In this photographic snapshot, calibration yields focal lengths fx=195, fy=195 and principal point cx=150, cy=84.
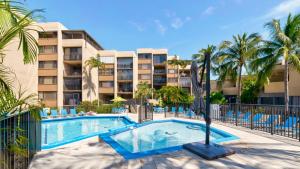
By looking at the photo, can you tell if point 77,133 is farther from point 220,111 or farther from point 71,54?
point 71,54

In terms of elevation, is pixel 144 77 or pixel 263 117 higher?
pixel 144 77

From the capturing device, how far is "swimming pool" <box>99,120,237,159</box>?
9672 millimetres

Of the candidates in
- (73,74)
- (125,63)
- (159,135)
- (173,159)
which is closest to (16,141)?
(173,159)

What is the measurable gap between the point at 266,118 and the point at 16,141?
37.4ft

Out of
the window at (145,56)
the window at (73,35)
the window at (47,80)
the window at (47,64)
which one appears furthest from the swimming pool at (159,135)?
the window at (145,56)

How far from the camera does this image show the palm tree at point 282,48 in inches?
615

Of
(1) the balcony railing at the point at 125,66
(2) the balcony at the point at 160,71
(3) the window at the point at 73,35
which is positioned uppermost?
(3) the window at the point at 73,35

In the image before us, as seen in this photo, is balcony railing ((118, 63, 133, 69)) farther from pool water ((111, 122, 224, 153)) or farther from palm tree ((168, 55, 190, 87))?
pool water ((111, 122, 224, 153))

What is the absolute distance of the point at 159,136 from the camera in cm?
1251

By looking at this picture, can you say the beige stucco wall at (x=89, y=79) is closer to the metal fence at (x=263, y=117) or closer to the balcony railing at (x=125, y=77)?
the balcony railing at (x=125, y=77)

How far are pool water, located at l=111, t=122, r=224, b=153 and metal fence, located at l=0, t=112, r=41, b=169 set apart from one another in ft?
12.7

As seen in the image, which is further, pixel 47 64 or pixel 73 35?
pixel 73 35

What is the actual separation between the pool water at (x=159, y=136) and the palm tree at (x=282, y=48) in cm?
831

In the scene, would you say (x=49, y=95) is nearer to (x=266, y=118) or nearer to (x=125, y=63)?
(x=125, y=63)
